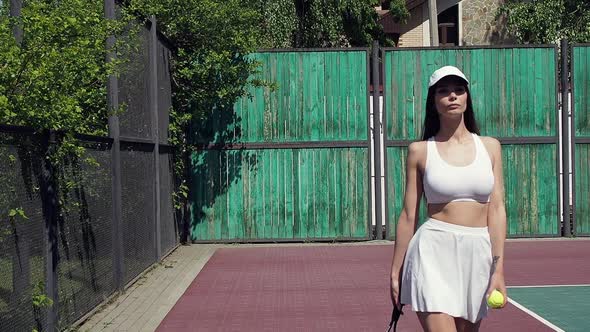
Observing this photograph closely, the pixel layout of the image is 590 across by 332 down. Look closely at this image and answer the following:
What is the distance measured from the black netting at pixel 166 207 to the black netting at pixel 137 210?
3.48 ft

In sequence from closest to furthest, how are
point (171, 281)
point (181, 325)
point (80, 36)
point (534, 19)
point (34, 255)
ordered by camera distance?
1. point (34, 255)
2. point (80, 36)
3. point (181, 325)
4. point (171, 281)
5. point (534, 19)

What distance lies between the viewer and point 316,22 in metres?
32.3

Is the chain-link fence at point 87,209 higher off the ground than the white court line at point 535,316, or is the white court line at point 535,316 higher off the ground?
the chain-link fence at point 87,209

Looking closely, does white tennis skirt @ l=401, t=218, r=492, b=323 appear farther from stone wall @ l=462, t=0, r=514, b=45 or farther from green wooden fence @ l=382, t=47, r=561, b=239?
stone wall @ l=462, t=0, r=514, b=45

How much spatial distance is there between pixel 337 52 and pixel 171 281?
7360mm

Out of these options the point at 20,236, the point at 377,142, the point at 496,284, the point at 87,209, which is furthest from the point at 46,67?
the point at 377,142

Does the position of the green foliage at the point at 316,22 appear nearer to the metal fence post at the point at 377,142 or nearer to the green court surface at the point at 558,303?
the metal fence post at the point at 377,142

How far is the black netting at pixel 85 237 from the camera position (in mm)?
9445

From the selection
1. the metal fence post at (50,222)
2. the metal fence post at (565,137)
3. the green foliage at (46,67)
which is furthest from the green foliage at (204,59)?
the metal fence post at (50,222)

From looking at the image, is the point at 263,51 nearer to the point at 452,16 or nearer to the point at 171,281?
the point at 171,281

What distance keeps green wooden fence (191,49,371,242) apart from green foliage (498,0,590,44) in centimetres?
1390

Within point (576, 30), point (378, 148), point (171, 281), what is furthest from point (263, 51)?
point (576, 30)

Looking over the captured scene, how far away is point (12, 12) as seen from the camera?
34.0 ft

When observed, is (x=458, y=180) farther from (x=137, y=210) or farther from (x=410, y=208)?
(x=137, y=210)
